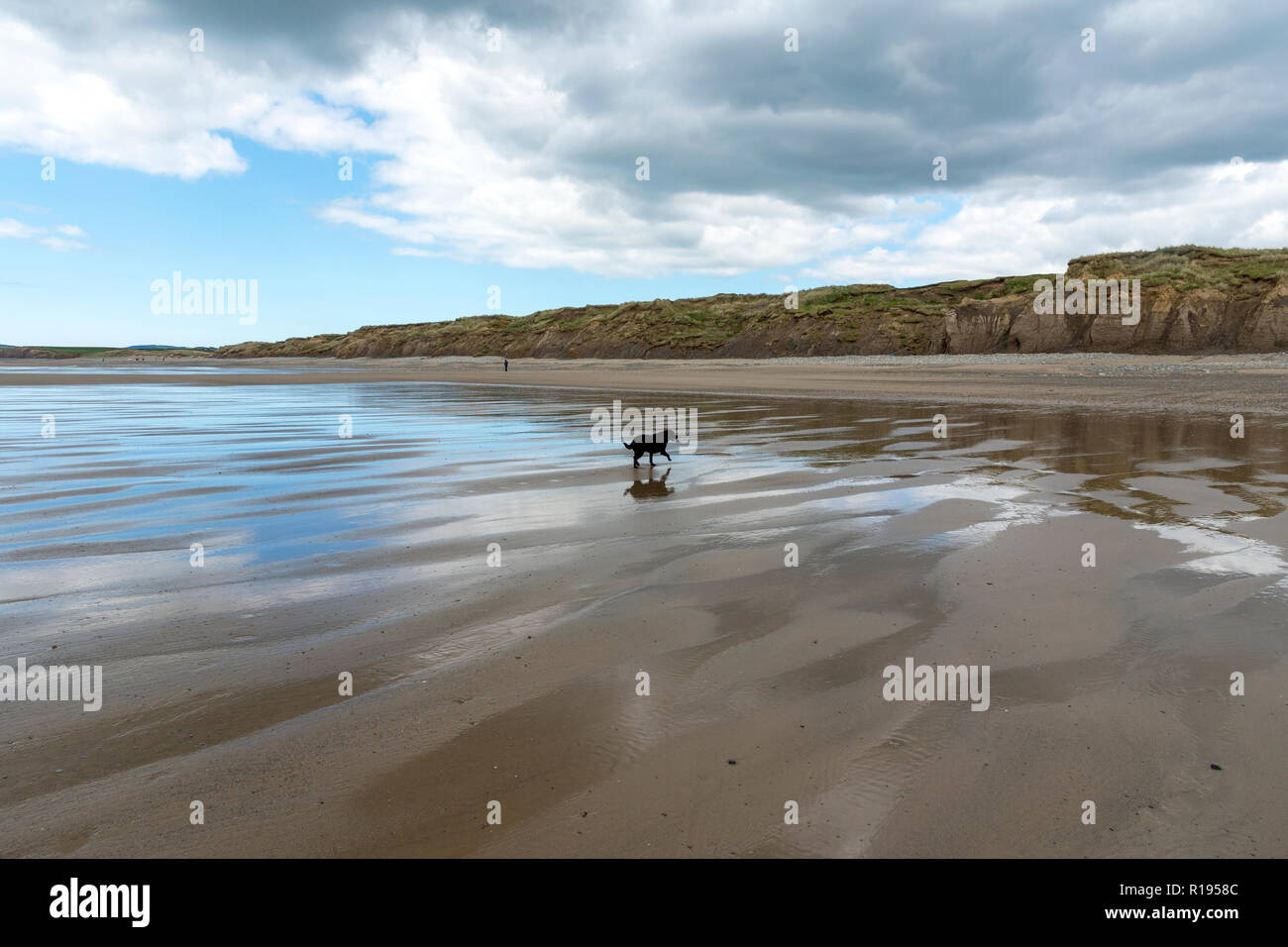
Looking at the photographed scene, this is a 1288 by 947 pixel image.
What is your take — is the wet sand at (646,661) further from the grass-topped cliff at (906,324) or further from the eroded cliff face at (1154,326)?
the grass-topped cliff at (906,324)

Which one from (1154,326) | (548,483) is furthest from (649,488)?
(1154,326)

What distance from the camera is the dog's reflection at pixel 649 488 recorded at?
9039 mm

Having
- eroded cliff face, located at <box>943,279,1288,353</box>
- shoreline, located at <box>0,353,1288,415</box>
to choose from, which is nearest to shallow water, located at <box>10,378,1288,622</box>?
shoreline, located at <box>0,353,1288,415</box>

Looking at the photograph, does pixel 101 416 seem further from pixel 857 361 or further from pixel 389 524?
pixel 857 361

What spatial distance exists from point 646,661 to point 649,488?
5.43m

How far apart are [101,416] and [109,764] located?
20.0 m

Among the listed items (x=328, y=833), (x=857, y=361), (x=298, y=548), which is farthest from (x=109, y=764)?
(x=857, y=361)

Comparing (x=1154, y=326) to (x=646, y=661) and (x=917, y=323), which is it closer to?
(x=917, y=323)

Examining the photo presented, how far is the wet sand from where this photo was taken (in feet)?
9.05

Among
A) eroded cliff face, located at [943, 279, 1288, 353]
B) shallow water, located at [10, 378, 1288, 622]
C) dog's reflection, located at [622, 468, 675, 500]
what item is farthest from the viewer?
eroded cliff face, located at [943, 279, 1288, 353]

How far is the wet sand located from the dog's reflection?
0.08m

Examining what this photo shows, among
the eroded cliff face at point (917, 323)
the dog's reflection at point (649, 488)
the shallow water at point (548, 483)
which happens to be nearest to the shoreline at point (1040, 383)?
the eroded cliff face at point (917, 323)

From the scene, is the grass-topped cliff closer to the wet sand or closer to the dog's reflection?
the wet sand
